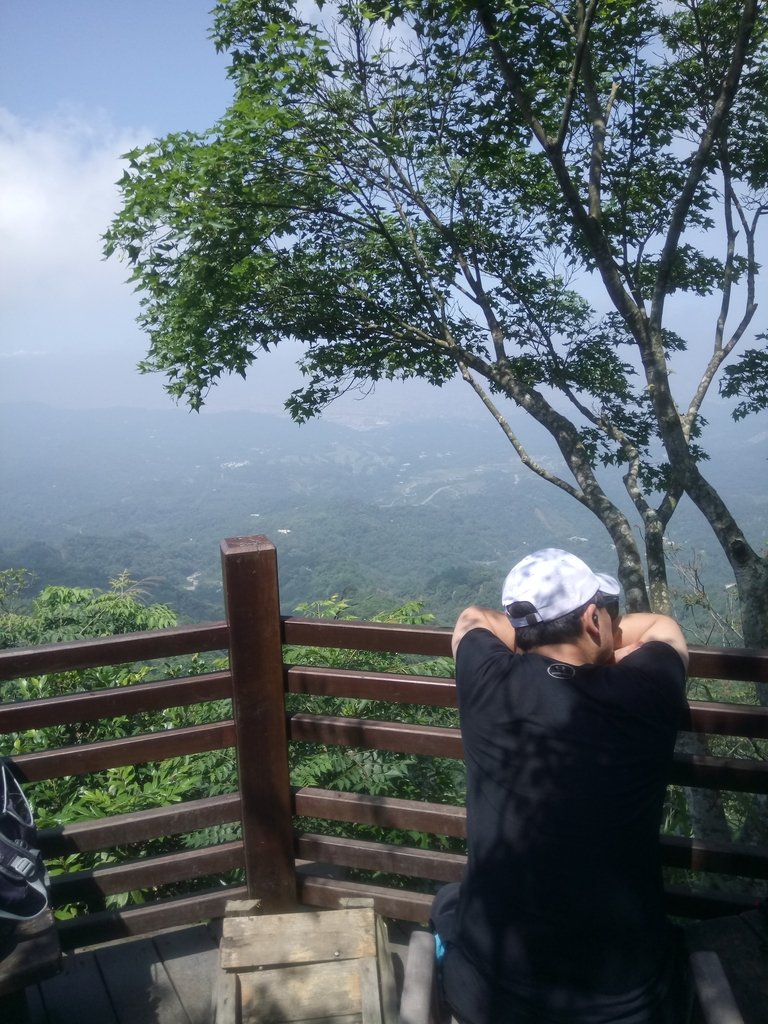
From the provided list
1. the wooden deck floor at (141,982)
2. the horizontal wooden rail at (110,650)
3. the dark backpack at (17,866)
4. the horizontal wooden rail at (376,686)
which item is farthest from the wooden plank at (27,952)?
the horizontal wooden rail at (376,686)

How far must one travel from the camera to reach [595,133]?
822cm

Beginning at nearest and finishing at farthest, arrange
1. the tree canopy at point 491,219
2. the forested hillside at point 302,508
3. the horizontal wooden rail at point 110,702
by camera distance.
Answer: the horizontal wooden rail at point 110,702
the tree canopy at point 491,219
the forested hillside at point 302,508

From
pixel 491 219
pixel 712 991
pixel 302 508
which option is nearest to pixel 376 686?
pixel 712 991

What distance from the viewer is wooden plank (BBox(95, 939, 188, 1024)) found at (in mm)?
2633

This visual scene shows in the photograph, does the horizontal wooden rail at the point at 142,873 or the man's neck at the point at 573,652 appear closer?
the man's neck at the point at 573,652

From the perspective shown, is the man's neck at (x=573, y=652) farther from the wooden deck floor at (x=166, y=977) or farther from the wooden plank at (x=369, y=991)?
the wooden plank at (x=369, y=991)

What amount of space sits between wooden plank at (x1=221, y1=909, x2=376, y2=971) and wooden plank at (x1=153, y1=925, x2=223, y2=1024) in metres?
0.10

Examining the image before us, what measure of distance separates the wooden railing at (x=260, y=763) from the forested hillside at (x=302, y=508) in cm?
475

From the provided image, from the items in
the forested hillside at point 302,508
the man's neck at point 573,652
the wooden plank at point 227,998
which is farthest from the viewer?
the forested hillside at point 302,508

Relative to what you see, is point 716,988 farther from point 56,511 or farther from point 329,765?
point 56,511

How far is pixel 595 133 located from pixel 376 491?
87.5 metres

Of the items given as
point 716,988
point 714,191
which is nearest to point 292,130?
point 714,191

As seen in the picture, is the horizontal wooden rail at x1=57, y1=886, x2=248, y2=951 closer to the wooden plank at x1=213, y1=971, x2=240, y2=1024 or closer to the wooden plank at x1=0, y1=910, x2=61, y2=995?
the wooden plank at x1=213, y1=971, x2=240, y2=1024

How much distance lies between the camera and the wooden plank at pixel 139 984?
8.64 feet
